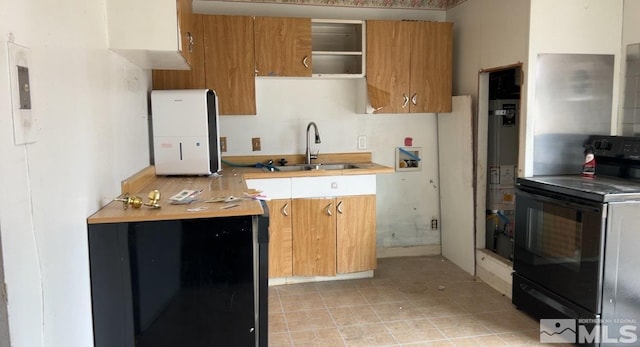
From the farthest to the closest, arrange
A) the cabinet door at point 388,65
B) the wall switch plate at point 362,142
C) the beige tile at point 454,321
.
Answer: the wall switch plate at point 362,142 → the cabinet door at point 388,65 → the beige tile at point 454,321

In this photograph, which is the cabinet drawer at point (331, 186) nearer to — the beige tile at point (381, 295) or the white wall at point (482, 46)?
the beige tile at point (381, 295)

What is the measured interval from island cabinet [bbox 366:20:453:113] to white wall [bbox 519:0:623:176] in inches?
36.9

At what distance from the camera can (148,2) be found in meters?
2.06

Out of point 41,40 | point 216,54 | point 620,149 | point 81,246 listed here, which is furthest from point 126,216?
point 620,149

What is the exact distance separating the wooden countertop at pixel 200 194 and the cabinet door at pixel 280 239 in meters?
0.24

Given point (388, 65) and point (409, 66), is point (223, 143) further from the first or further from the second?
point (409, 66)

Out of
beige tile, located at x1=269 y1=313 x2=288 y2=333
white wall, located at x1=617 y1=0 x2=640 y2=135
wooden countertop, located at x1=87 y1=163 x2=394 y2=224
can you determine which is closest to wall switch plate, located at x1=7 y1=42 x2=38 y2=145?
wooden countertop, located at x1=87 y1=163 x2=394 y2=224

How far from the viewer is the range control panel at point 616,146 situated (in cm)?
267

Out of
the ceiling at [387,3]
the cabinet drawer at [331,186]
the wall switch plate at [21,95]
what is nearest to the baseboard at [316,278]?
the cabinet drawer at [331,186]

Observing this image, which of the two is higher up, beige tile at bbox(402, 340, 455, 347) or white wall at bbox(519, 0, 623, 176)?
white wall at bbox(519, 0, 623, 176)

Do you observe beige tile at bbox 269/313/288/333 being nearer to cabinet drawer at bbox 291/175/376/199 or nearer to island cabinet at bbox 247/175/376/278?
island cabinet at bbox 247/175/376/278

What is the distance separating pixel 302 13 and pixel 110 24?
203 centimetres

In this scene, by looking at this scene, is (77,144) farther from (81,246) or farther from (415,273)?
(415,273)

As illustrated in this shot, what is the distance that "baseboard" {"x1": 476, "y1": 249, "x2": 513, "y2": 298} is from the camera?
3.22 metres
